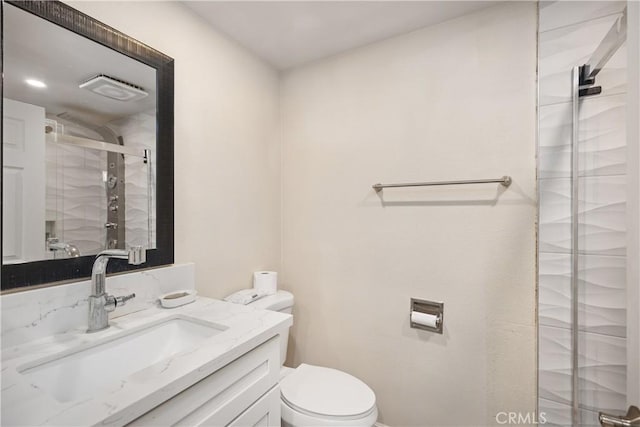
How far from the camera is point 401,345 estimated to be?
64.0 inches

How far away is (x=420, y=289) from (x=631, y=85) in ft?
3.90

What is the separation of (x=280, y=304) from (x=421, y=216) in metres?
0.91

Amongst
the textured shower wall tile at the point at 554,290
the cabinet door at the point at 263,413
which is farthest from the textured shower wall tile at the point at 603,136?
the cabinet door at the point at 263,413

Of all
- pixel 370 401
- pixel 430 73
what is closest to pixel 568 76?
pixel 430 73

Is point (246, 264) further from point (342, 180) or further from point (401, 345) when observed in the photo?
point (401, 345)

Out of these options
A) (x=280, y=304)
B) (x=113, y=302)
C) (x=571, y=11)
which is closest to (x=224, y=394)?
(x=113, y=302)

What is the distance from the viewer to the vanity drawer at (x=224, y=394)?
2.36 feet

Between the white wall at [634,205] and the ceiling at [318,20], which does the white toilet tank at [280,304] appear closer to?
the white wall at [634,205]

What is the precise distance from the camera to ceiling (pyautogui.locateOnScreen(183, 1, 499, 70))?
1.40 m

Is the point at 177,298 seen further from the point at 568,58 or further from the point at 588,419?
the point at 568,58

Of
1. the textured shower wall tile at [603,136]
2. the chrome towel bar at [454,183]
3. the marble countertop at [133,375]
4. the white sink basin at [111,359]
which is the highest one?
the textured shower wall tile at [603,136]

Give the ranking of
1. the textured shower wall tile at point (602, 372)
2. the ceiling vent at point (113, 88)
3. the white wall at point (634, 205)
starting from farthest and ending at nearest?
the ceiling vent at point (113, 88)
the textured shower wall tile at point (602, 372)
the white wall at point (634, 205)

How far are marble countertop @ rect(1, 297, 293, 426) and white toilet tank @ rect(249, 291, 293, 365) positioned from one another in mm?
386

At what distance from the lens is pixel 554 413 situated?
3.97ft
